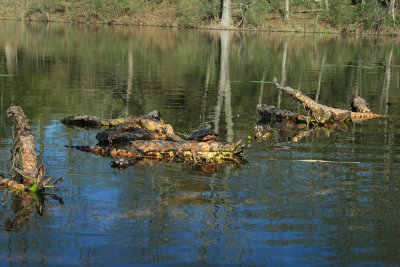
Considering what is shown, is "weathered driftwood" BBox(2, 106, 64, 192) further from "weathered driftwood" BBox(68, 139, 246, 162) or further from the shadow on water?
"weathered driftwood" BBox(68, 139, 246, 162)

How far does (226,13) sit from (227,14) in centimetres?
20

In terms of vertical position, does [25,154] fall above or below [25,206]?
above

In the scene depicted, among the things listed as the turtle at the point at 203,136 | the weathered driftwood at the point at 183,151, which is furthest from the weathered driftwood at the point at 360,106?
the weathered driftwood at the point at 183,151

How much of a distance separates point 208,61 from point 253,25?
114ft

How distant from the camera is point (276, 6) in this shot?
59.5 m

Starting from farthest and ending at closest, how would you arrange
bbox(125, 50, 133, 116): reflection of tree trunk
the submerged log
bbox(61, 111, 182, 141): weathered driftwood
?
1. bbox(125, 50, 133, 116): reflection of tree trunk
2. bbox(61, 111, 182, 141): weathered driftwood
3. the submerged log

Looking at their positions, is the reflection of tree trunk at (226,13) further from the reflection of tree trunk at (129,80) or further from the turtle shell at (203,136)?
the turtle shell at (203,136)

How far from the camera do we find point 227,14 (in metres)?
58.6

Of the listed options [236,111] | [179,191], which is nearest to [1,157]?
[179,191]

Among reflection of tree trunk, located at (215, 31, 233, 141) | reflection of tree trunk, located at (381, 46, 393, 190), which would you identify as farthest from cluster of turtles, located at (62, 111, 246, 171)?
reflection of tree trunk, located at (381, 46, 393, 190)

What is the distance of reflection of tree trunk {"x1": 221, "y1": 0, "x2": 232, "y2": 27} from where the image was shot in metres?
56.5

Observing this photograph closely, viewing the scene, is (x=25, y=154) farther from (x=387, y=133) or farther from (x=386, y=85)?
(x=386, y=85)

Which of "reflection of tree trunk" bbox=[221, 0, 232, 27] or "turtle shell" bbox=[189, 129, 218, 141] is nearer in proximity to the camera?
"turtle shell" bbox=[189, 129, 218, 141]

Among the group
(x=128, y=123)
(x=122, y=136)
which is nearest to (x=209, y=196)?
(x=122, y=136)
